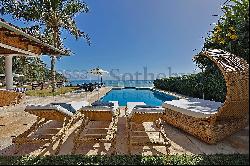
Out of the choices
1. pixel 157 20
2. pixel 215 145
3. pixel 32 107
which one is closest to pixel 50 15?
pixel 32 107

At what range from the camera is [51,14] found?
1902 centimetres

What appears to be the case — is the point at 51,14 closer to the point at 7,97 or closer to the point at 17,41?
the point at 7,97

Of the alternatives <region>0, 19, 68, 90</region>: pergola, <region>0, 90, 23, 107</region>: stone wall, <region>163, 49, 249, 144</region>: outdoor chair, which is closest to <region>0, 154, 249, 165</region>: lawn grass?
<region>163, 49, 249, 144</region>: outdoor chair

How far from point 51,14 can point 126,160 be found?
1689 centimetres

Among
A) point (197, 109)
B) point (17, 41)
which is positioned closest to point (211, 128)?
point (197, 109)

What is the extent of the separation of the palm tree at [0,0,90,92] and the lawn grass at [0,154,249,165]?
1425 centimetres

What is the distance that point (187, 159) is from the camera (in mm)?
4105

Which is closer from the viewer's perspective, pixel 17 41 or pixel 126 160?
pixel 126 160

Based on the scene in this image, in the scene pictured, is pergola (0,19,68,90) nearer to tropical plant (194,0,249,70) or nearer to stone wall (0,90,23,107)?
stone wall (0,90,23,107)

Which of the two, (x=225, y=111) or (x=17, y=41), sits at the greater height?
(x=17, y=41)

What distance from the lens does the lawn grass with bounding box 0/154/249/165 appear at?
13.1ft

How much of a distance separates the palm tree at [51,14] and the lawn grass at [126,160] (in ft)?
46.8

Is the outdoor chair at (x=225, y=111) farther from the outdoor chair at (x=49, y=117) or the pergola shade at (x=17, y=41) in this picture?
the pergola shade at (x=17, y=41)

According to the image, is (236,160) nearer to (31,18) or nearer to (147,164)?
(147,164)
